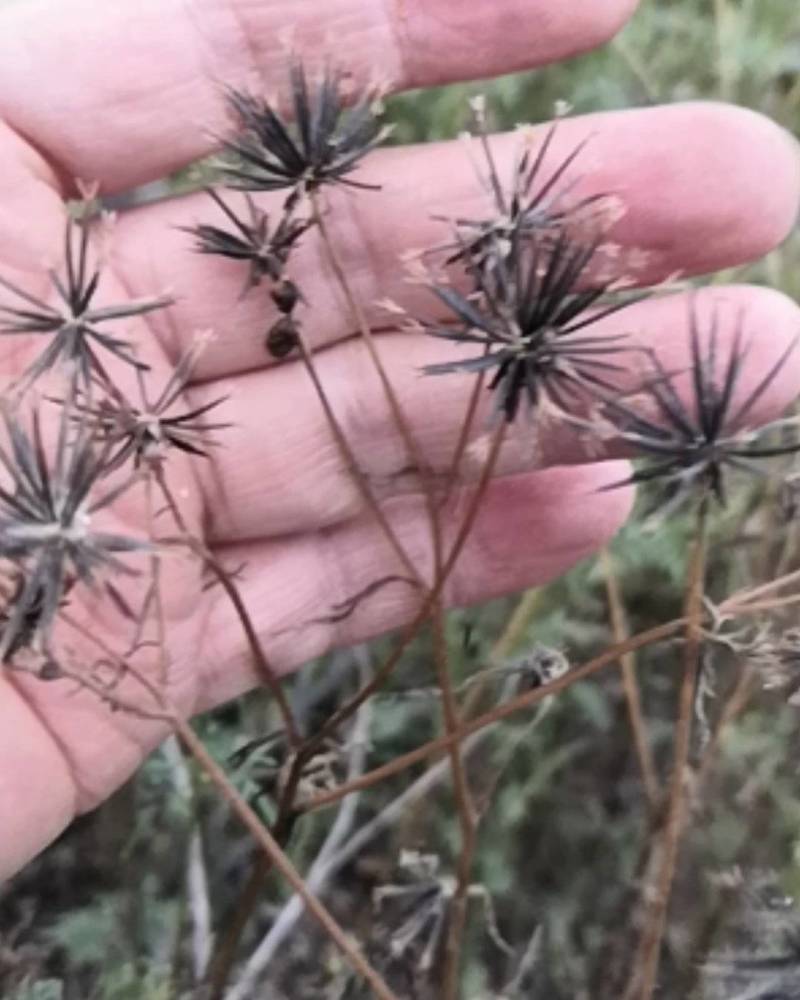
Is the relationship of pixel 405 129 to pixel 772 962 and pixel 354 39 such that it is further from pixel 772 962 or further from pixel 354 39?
pixel 772 962

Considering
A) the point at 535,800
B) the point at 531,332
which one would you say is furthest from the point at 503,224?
the point at 535,800

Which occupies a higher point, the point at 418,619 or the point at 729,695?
the point at 418,619

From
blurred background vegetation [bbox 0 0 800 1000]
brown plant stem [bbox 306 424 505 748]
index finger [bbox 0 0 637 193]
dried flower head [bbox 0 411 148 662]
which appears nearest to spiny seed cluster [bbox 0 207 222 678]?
dried flower head [bbox 0 411 148 662]

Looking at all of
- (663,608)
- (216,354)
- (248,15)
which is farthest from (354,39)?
(663,608)

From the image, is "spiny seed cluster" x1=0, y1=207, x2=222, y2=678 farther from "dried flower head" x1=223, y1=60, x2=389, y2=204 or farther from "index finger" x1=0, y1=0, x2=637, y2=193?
"index finger" x1=0, y1=0, x2=637, y2=193

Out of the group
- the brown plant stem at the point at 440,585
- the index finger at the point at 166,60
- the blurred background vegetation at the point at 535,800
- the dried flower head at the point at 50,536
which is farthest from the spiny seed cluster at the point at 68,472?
the blurred background vegetation at the point at 535,800

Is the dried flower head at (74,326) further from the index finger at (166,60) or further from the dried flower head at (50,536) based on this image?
the index finger at (166,60)
